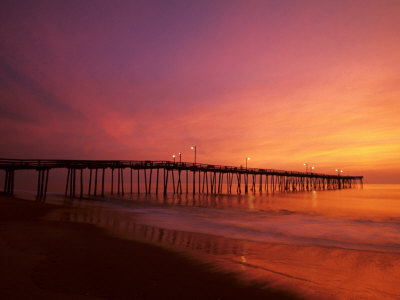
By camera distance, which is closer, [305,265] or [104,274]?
[104,274]

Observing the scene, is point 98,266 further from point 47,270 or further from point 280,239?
point 280,239

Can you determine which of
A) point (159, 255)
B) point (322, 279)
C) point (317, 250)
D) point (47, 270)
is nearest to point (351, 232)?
point (317, 250)

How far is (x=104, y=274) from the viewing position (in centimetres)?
492

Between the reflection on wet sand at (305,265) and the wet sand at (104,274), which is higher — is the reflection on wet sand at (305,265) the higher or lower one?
the lower one

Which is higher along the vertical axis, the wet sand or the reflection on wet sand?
the wet sand

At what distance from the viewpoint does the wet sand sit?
13.3 ft

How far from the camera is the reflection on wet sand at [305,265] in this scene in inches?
198

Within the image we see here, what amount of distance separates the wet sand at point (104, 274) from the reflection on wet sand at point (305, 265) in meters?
0.62

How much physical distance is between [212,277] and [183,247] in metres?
2.87

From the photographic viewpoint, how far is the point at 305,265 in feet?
21.8

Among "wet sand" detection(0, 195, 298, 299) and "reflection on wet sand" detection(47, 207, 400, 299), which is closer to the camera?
"wet sand" detection(0, 195, 298, 299)

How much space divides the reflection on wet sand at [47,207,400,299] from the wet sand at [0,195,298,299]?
615 millimetres

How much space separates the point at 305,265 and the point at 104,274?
4.96 m

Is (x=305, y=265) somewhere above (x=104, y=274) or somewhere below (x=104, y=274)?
below
